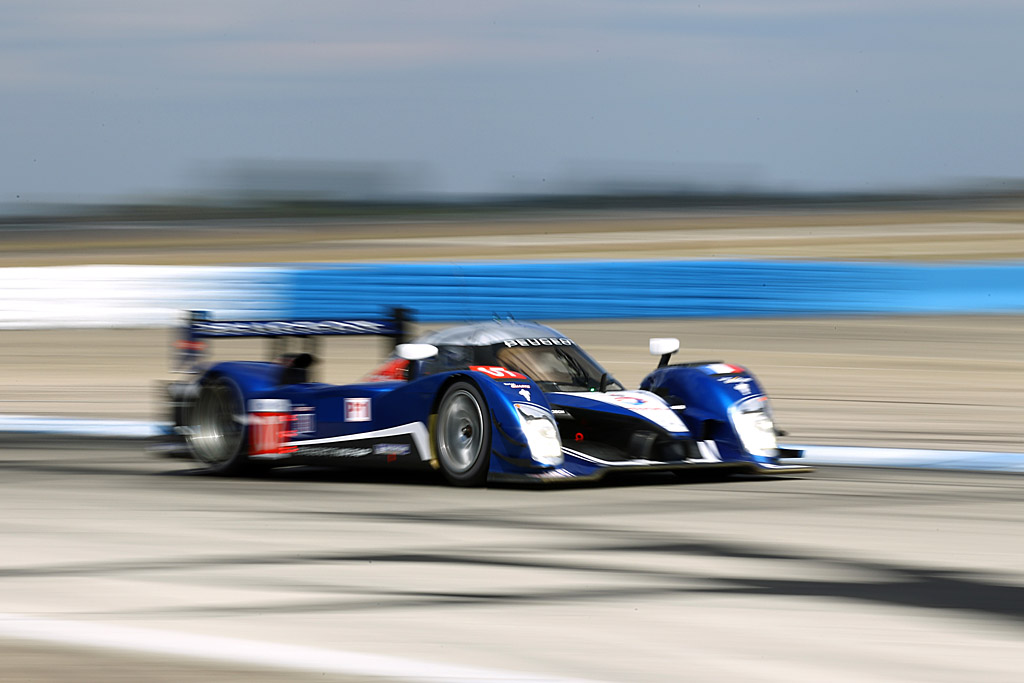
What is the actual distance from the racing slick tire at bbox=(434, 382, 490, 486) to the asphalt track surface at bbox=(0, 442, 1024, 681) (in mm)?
126

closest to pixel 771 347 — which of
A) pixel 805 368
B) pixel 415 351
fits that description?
pixel 805 368

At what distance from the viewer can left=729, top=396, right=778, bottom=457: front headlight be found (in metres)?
8.60

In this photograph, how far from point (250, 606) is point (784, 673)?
1.84m

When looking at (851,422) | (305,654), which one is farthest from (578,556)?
→ (851,422)

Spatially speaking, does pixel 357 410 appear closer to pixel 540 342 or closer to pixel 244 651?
pixel 540 342

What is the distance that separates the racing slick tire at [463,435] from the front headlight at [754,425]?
1.41 metres

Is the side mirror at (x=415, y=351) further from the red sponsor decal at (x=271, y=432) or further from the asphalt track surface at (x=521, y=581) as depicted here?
the red sponsor decal at (x=271, y=432)

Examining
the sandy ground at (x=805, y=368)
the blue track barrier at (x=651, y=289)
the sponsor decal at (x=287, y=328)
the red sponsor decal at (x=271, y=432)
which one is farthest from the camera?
the blue track barrier at (x=651, y=289)

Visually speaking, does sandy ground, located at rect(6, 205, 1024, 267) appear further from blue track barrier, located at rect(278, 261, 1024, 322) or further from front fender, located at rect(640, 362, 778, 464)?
front fender, located at rect(640, 362, 778, 464)

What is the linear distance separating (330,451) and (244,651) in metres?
4.59

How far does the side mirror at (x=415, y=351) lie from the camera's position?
8.53 metres

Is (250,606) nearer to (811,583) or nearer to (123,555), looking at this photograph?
(123,555)

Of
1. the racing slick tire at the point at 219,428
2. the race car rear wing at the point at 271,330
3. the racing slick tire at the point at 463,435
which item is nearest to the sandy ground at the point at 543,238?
the race car rear wing at the point at 271,330

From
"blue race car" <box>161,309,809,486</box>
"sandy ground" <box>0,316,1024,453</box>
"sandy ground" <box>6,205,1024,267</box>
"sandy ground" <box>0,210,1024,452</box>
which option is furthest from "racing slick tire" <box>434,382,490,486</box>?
"sandy ground" <box>6,205,1024,267</box>
